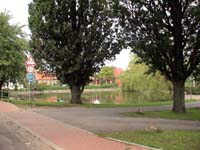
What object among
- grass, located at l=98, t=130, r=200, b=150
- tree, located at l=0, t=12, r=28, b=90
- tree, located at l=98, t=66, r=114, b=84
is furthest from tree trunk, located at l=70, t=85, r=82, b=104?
tree, located at l=98, t=66, r=114, b=84

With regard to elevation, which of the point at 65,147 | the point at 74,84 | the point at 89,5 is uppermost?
the point at 89,5

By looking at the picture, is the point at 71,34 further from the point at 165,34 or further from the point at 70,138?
the point at 70,138

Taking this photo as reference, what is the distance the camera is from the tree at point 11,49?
4866 centimetres

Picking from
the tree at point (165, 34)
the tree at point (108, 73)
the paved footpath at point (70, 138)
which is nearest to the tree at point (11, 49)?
the tree at point (165, 34)

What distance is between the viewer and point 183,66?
28.5 metres

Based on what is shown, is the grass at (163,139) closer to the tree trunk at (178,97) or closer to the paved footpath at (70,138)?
the paved footpath at (70,138)

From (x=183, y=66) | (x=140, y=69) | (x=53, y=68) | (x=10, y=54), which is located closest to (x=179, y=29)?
(x=183, y=66)

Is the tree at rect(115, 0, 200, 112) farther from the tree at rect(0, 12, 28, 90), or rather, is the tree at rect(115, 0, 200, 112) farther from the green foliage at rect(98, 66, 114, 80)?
the green foliage at rect(98, 66, 114, 80)

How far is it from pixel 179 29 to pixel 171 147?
16.6 metres

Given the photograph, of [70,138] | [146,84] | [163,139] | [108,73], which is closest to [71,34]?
[70,138]

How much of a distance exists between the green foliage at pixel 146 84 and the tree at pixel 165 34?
26.9m

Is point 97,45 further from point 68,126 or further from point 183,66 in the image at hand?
point 68,126

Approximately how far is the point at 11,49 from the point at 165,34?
1025 inches

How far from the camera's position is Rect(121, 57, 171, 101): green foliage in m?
62.2
